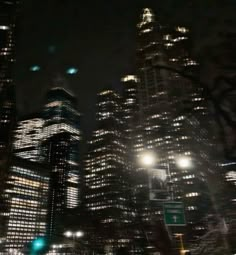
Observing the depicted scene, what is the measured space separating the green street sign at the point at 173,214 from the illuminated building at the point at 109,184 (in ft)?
28.8

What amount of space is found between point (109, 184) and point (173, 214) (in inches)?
745

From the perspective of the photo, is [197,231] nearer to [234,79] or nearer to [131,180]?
[131,180]

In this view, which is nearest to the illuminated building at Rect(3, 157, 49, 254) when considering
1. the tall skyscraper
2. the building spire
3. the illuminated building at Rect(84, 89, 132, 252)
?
the tall skyscraper

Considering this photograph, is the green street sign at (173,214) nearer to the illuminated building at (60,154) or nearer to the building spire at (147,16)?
the building spire at (147,16)

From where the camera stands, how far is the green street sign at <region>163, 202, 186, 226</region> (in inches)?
388

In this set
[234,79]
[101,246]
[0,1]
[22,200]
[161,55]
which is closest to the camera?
[234,79]

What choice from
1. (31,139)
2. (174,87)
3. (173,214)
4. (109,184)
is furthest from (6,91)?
(31,139)

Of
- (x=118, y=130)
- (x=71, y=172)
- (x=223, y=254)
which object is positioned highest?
(x=71, y=172)

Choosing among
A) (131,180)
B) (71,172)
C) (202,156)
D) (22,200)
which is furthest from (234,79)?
(71,172)

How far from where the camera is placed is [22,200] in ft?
315

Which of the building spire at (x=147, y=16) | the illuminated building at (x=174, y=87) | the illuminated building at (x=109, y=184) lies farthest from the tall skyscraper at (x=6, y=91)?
the illuminated building at (x=174, y=87)

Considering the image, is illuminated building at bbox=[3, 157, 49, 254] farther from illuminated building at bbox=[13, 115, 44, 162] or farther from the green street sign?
the green street sign

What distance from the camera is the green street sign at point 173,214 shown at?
9852 mm

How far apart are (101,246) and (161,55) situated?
20096 millimetres
